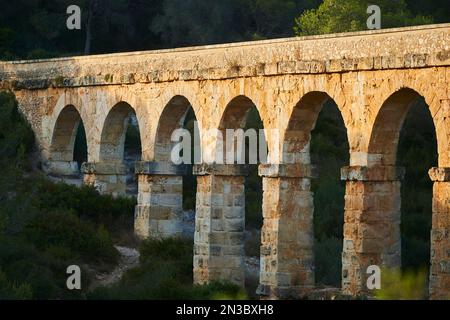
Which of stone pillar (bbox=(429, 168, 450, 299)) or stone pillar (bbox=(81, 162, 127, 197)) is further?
stone pillar (bbox=(81, 162, 127, 197))

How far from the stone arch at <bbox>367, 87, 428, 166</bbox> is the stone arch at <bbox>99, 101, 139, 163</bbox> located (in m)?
10.3

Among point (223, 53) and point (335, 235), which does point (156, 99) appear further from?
point (335, 235)

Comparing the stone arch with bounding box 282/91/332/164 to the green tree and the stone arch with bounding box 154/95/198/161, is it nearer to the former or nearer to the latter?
the stone arch with bounding box 154/95/198/161

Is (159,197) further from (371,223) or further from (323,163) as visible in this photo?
(323,163)

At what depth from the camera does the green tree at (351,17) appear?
4328cm

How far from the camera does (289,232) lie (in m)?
29.5

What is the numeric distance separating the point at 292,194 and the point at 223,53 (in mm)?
3906

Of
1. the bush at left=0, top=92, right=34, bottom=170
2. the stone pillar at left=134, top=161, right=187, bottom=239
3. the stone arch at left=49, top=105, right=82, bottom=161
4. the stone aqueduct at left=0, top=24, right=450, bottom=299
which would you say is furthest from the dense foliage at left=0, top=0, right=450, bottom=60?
the stone pillar at left=134, top=161, right=187, bottom=239

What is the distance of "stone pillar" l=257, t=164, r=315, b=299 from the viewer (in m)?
29.3

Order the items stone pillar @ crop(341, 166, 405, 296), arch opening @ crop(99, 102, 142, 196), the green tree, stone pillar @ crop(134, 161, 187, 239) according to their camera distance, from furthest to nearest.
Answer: the green tree → arch opening @ crop(99, 102, 142, 196) → stone pillar @ crop(134, 161, 187, 239) → stone pillar @ crop(341, 166, 405, 296)
